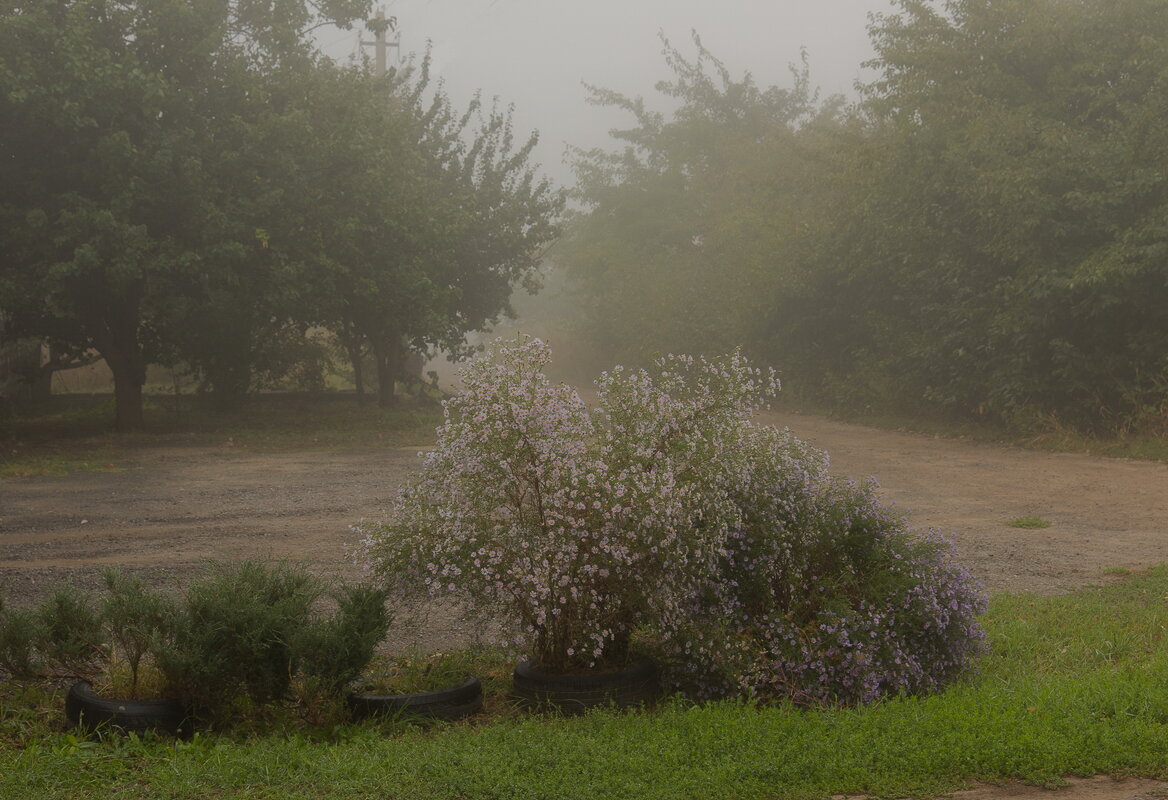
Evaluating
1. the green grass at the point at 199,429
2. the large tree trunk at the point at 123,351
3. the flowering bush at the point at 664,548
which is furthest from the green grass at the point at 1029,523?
the large tree trunk at the point at 123,351

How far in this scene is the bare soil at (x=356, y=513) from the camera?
315 inches

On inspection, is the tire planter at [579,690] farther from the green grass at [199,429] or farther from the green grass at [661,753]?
the green grass at [199,429]

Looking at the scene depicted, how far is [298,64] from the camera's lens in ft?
66.4

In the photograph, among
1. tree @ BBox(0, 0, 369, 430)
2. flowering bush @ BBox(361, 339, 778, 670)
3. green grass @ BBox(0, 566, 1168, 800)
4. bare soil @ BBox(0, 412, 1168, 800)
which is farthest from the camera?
tree @ BBox(0, 0, 369, 430)

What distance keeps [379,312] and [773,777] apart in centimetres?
1777

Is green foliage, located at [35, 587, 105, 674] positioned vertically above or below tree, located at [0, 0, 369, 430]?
below

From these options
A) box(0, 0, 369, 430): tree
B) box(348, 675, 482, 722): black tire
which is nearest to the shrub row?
box(348, 675, 482, 722): black tire

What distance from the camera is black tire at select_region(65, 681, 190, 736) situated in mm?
4723

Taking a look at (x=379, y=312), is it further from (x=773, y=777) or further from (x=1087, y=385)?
(x=773, y=777)

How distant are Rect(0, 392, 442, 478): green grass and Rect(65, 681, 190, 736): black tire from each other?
36.6 feet

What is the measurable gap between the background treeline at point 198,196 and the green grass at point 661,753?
12.9 metres

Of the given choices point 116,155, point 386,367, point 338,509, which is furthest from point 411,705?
point 386,367

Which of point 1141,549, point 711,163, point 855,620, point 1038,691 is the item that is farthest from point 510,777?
point 711,163

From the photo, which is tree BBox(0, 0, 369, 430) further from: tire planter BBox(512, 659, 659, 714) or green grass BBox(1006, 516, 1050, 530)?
tire planter BBox(512, 659, 659, 714)
